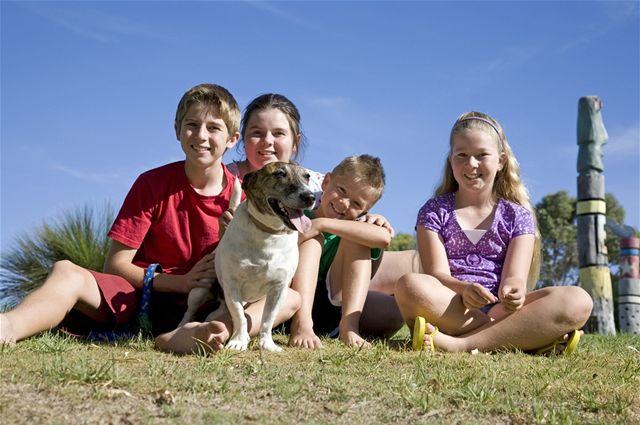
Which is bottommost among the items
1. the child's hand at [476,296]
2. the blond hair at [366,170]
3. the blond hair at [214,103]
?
the child's hand at [476,296]

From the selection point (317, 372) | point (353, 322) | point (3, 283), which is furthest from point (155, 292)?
point (3, 283)

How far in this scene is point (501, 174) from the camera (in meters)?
5.10

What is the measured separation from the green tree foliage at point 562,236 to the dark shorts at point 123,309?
2243 cm

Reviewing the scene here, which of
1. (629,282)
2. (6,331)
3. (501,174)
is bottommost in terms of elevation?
(6,331)

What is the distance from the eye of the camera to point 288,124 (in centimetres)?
536

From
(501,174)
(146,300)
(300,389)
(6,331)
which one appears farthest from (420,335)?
A: (6,331)

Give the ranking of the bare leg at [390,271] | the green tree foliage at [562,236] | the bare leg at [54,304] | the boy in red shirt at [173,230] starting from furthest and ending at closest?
the green tree foliage at [562,236]
the bare leg at [390,271]
the boy in red shirt at [173,230]
the bare leg at [54,304]

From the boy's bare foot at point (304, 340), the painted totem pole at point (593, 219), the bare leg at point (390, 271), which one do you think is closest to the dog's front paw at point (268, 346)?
the boy's bare foot at point (304, 340)

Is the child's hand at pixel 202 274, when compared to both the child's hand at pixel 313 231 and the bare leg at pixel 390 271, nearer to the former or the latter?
the child's hand at pixel 313 231

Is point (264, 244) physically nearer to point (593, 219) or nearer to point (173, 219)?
point (173, 219)

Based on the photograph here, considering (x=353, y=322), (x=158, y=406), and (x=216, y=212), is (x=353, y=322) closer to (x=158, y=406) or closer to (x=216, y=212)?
(x=216, y=212)

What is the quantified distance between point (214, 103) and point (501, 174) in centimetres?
213

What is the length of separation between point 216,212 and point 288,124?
94 cm

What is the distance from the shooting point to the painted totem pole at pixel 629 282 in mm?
11953
